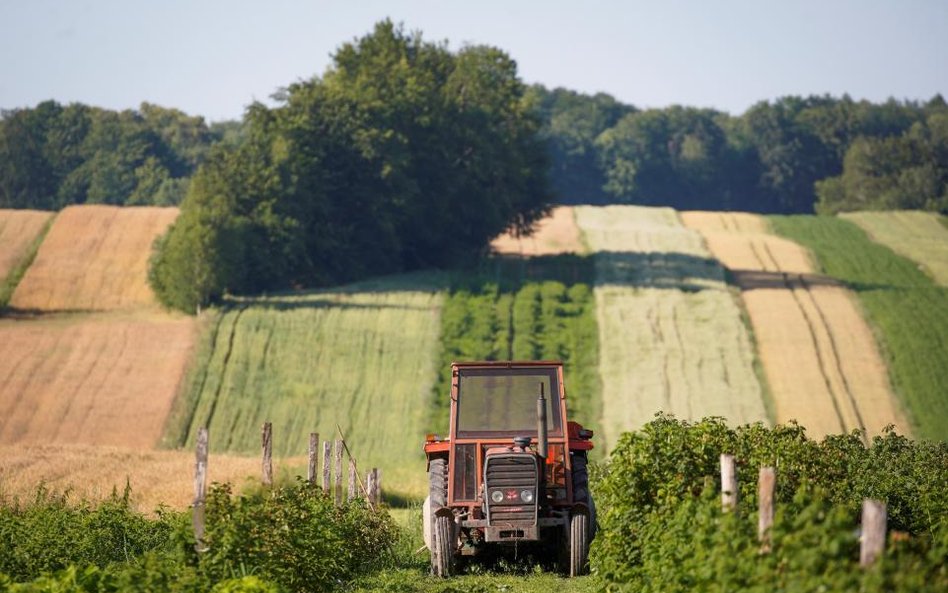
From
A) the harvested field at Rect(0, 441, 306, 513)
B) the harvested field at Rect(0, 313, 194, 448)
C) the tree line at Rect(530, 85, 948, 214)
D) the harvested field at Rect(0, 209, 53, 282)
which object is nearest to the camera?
the harvested field at Rect(0, 441, 306, 513)

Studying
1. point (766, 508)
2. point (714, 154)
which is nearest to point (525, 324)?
point (766, 508)

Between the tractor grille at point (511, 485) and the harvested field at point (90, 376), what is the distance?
917 inches

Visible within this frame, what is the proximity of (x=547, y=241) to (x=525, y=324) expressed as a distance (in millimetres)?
23177

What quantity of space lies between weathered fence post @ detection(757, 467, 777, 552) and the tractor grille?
22.8 ft

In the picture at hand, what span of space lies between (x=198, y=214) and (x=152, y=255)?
5894 mm

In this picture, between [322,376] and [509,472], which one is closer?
[509,472]

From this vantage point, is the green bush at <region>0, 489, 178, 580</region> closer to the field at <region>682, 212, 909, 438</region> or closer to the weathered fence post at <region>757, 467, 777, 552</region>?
the weathered fence post at <region>757, 467, 777, 552</region>

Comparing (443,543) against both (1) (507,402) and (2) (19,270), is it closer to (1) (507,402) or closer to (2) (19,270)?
(1) (507,402)

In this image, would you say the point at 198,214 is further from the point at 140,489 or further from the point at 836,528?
the point at 836,528

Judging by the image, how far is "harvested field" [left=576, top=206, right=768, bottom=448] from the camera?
44.0 m

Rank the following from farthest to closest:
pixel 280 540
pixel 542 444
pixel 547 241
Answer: pixel 547 241 → pixel 542 444 → pixel 280 540

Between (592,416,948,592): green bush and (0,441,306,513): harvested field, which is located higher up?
(592,416,948,592): green bush

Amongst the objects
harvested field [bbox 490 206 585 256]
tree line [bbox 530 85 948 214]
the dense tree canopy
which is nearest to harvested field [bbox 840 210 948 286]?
harvested field [bbox 490 206 585 256]

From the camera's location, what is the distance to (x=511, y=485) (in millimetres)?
17984
